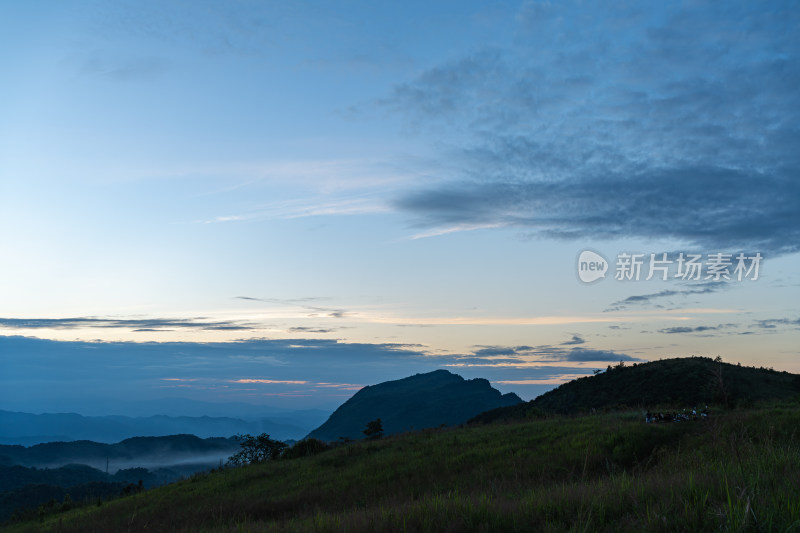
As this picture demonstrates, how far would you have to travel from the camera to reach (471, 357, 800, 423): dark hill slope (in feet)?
150

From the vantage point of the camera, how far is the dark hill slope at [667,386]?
45.8 m

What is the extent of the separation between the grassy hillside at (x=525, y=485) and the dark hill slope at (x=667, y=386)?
20.9 meters

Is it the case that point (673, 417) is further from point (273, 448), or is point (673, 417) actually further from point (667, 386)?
point (667, 386)

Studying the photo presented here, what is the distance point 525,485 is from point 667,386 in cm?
4929

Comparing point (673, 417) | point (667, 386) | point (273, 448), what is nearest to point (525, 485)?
point (673, 417)

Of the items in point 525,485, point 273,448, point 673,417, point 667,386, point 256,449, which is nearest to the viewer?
point 525,485

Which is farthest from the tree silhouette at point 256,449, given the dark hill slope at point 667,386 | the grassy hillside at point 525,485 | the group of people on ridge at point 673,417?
the group of people on ridge at point 673,417

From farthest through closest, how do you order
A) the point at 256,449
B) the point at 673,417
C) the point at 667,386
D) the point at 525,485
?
the point at 667,386
the point at 256,449
the point at 673,417
the point at 525,485

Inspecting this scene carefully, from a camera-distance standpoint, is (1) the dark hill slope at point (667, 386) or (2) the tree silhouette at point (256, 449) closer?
(2) the tree silhouette at point (256, 449)

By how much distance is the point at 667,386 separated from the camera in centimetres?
5203

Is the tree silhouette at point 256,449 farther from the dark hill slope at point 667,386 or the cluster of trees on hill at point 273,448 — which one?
the dark hill slope at point 667,386

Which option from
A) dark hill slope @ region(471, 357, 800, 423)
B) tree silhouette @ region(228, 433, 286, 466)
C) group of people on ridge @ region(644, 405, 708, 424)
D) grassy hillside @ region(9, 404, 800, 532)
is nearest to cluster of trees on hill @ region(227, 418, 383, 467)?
tree silhouette @ region(228, 433, 286, 466)

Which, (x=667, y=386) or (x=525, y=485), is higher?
(x=525, y=485)

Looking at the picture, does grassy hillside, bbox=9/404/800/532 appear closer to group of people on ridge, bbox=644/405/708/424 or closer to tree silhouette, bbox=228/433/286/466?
group of people on ridge, bbox=644/405/708/424
